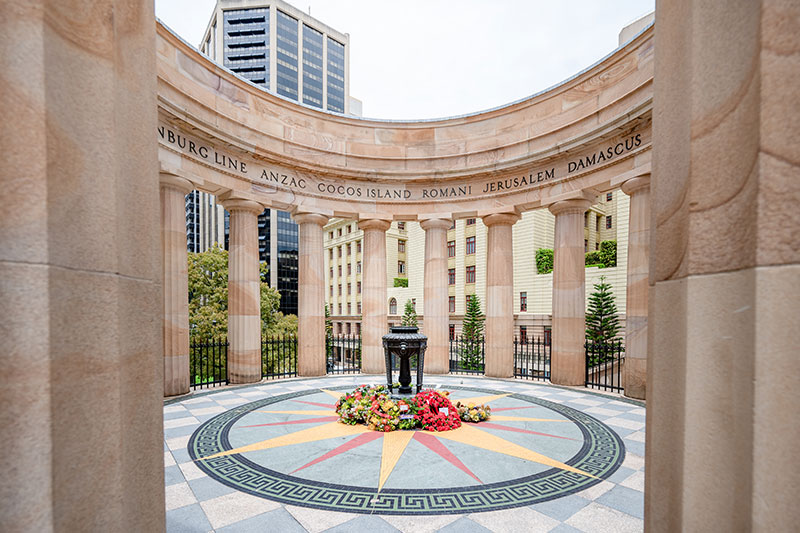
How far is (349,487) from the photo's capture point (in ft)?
17.5

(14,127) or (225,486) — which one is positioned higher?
(14,127)

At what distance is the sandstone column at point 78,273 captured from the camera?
61.9 inches

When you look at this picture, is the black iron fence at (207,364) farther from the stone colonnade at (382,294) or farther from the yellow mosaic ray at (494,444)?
the yellow mosaic ray at (494,444)

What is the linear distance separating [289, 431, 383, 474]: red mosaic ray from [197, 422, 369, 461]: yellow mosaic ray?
0.26 meters

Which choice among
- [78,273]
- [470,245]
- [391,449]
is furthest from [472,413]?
[470,245]

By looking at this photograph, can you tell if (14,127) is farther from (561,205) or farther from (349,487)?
(561,205)

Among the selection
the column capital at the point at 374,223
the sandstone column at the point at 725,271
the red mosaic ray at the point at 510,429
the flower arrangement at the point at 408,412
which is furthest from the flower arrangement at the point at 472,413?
the column capital at the point at 374,223

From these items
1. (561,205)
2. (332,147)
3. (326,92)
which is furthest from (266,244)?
(561,205)

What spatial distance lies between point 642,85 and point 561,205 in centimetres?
450

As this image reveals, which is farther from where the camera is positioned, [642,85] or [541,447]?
[642,85]

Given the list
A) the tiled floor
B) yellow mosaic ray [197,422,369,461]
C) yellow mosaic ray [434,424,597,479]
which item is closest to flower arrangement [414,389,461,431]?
yellow mosaic ray [434,424,597,479]

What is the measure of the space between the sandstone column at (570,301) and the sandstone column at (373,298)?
736cm

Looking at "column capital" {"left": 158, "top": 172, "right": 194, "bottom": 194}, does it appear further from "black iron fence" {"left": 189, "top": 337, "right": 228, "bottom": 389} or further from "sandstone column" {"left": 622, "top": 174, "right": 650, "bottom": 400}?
"sandstone column" {"left": 622, "top": 174, "right": 650, "bottom": 400}

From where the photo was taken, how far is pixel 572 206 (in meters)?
13.8
